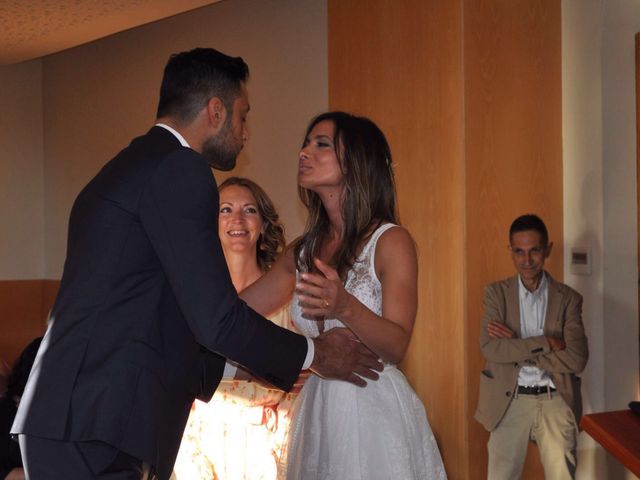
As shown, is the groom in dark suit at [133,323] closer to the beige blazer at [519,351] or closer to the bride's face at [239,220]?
the bride's face at [239,220]

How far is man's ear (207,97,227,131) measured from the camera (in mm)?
2324

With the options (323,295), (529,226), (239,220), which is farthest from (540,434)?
(323,295)

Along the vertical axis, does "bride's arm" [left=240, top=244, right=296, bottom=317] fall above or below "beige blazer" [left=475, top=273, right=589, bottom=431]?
above

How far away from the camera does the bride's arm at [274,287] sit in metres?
2.88

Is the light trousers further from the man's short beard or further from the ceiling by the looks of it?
the ceiling

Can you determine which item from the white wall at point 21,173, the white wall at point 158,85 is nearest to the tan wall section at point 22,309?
the white wall at point 21,173

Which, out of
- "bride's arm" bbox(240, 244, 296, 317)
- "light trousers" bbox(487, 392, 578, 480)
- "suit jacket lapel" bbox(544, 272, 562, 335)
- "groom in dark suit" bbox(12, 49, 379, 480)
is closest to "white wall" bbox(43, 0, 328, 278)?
"suit jacket lapel" bbox(544, 272, 562, 335)

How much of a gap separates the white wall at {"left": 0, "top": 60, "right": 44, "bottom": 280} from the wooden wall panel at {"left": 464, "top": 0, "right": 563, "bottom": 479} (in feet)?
20.3

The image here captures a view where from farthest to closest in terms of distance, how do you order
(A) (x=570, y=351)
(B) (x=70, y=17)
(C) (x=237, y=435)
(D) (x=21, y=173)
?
(D) (x=21, y=173) < (B) (x=70, y=17) < (A) (x=570, y=351) < (C) (x=237, y=435)

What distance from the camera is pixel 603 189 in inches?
194

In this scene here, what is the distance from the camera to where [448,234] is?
496 centimetres

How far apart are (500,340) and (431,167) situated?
3.66ft

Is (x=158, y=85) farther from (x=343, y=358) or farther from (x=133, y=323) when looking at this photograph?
(x=133, y=323)

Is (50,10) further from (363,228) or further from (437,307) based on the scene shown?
(363,228)
